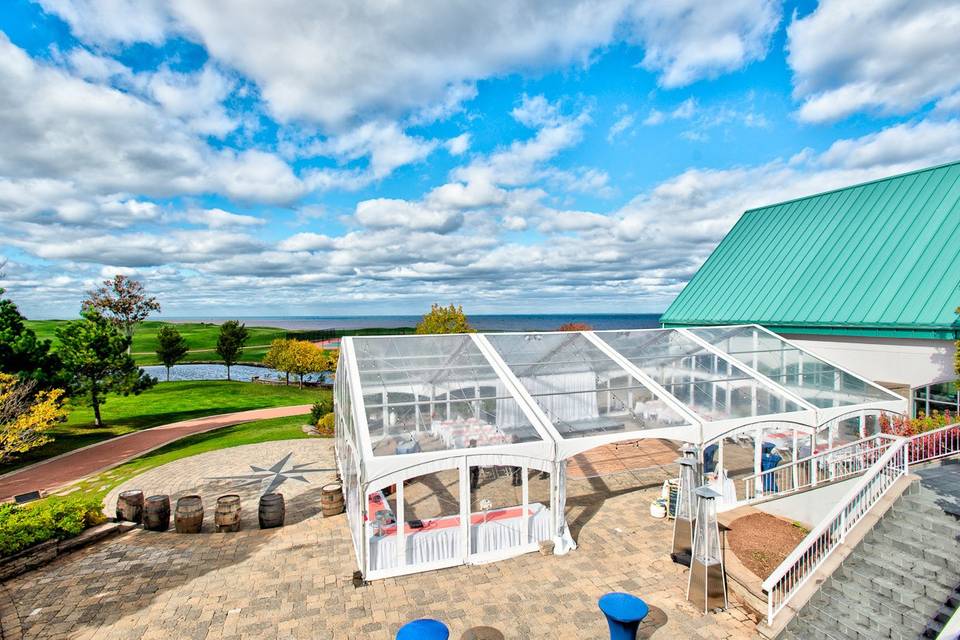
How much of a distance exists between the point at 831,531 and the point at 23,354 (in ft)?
114

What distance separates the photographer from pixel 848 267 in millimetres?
22297

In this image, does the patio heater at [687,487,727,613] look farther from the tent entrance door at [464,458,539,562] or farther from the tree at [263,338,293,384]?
the tree at [263,338,293,384]

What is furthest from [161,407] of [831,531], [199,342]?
[199,342]

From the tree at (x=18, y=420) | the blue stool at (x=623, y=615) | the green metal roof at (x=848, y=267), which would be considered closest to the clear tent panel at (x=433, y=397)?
the blue stool at (x=623, y=615)

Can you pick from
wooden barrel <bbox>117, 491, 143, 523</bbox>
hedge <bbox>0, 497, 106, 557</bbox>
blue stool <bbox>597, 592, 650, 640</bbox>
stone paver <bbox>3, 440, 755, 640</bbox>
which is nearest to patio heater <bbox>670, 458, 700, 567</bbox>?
stone paver <bbox>3, 440, 755, 640</bbox>

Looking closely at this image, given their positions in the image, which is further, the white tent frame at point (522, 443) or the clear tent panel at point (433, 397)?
the clear tent panel at point (433, 397)

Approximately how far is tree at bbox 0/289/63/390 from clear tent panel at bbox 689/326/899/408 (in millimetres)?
32514

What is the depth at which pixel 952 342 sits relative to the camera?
1706 centimetres

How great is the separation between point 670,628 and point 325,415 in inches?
903

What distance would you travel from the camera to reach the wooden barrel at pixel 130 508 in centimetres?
1409

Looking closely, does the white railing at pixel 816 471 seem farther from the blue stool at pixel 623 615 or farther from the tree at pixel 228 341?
the tree at pixel 228 341

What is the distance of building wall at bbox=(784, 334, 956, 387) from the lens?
17.4 meters

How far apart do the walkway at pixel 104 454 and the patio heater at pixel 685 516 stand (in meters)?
23.6

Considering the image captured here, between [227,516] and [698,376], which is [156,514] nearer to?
[227,516]
